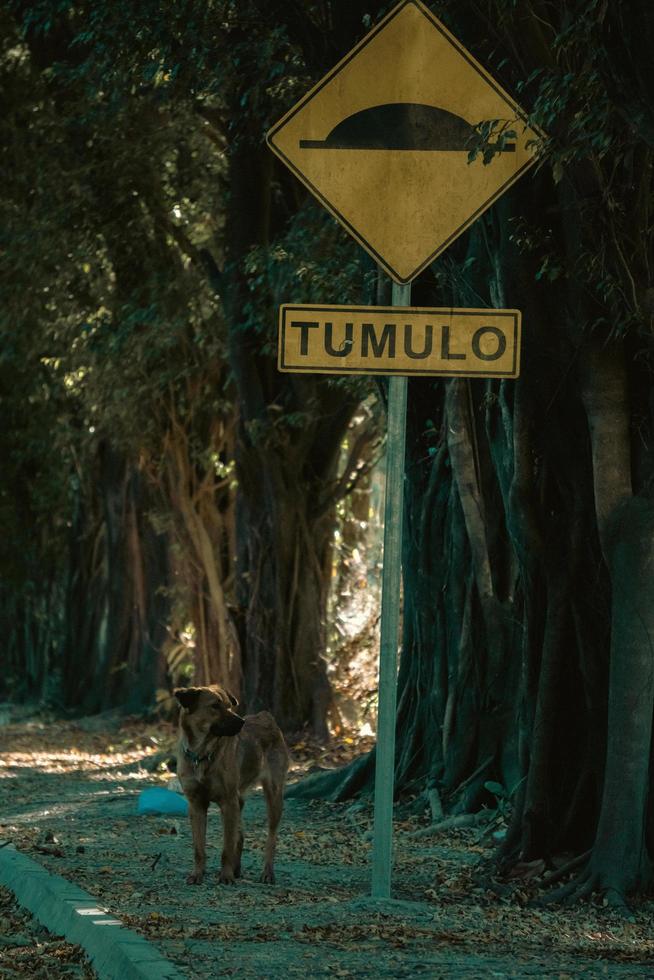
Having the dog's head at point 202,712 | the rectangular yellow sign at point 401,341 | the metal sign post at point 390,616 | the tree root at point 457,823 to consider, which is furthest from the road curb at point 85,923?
the tree root at point 457,823

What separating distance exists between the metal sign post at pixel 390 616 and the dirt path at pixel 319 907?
476 mm

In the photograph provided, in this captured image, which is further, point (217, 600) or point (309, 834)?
point (217, 600)

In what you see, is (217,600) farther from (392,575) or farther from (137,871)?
(392,575)

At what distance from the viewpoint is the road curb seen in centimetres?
619

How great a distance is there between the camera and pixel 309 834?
38.0 ft

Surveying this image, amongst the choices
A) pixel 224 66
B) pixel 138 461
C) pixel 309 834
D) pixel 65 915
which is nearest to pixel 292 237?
pixel 224 66

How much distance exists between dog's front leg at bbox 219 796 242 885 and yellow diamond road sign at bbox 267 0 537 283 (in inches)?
112

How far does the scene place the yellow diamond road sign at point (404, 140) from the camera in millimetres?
7797

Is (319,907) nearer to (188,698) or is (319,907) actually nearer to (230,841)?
(230,841)

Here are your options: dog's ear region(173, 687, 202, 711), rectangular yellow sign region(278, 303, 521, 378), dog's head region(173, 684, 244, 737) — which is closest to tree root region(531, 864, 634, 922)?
dog's head region(173, 684, 244, 737)

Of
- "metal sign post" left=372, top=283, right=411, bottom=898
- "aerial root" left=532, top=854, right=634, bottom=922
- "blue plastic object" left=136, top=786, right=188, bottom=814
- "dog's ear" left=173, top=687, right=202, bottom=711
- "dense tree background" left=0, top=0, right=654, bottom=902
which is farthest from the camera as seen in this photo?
"blue plastic object" left=136, top=786, right=188, bottom=814

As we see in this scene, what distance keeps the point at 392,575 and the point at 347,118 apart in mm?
2107

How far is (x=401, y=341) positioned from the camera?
7.81m

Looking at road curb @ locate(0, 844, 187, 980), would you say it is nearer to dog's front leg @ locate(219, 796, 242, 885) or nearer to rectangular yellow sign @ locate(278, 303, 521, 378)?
dog's front leg @ locate(219, 796, 242, 885)
